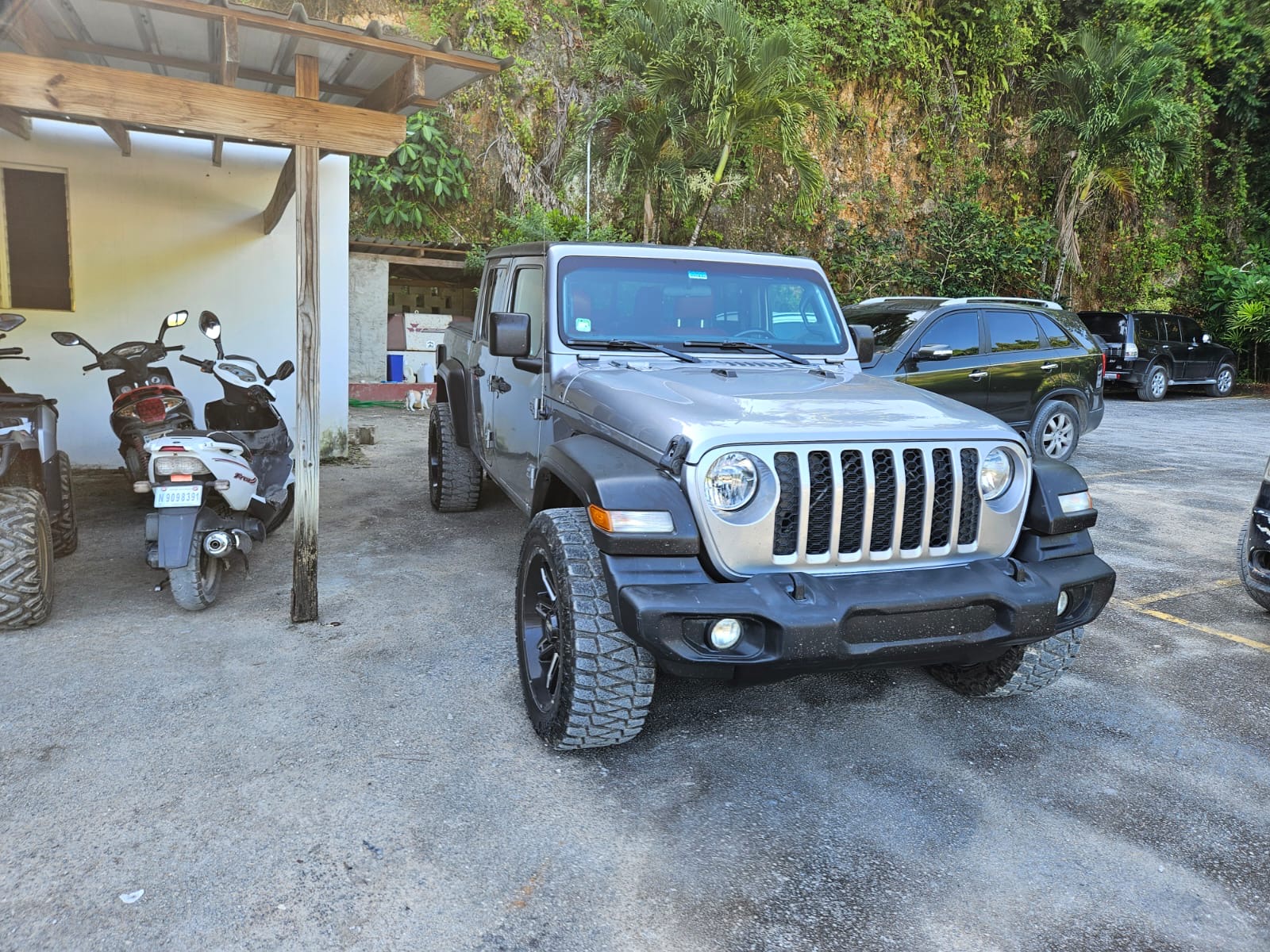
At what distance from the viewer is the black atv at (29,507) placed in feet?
13.2

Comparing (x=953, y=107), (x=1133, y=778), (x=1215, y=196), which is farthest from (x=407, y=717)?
(x=1215, y=196)

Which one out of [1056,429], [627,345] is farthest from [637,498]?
[1056,429]

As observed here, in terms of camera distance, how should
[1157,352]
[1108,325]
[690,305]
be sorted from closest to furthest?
[690,305]
[1108,325]
[1157,352]

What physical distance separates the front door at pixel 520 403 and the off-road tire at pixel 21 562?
220cm

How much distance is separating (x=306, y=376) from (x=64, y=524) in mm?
2097

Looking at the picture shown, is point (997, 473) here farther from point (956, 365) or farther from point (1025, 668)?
point (956, 365)

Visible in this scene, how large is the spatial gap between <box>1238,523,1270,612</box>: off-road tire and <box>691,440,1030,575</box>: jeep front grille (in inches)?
97.0

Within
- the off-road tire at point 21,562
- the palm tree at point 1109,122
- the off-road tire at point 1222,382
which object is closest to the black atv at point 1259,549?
the off-road tire at point 21,562

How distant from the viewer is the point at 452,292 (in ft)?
48.0

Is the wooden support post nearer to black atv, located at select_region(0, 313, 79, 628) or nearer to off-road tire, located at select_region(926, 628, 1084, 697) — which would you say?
black atv, located at select_region(0, 313, 79, 628)

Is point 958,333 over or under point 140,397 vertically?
over

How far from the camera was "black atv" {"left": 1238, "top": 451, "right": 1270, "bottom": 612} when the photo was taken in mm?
4473

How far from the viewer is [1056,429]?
8.81 metres

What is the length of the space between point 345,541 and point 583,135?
31.0ft
